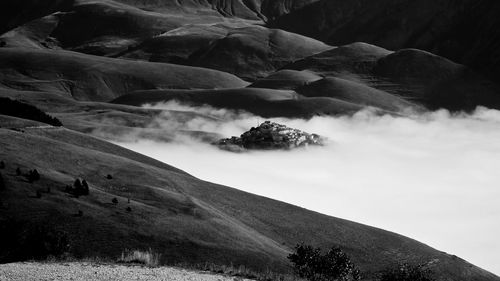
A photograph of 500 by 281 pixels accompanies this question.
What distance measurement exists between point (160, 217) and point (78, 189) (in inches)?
227

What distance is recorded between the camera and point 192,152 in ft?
535

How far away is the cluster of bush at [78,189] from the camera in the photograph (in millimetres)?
47719

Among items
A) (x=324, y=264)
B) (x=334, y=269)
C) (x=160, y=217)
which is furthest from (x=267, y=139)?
(x=334, y=269)

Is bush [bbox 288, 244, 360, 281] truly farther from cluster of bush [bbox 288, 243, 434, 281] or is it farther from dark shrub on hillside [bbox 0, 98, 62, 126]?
dark shrub on hillside [bbox 0, 98, 62, 126]

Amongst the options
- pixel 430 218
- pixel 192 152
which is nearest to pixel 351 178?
pixel 430 218

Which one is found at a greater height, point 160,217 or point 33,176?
point 33,176

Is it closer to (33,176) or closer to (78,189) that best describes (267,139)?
(78,189)

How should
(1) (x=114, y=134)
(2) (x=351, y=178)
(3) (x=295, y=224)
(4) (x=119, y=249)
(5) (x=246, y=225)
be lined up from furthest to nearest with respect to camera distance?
(2) (x=351, y=178) → (1) (x=114, y=134) → (3) (x=295, y=224) → (5) (x=246, y=225) → (4) (x=119, y=249)

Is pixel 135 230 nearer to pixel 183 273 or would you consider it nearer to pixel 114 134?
pixel 183 273

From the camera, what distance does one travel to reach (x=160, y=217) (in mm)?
47969

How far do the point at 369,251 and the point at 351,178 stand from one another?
12827 centimetres

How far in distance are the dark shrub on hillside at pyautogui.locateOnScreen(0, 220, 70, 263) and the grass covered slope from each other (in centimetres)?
14

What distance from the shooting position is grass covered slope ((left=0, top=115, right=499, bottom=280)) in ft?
140

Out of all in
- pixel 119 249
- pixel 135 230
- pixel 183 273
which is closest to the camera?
pixel 183 273
